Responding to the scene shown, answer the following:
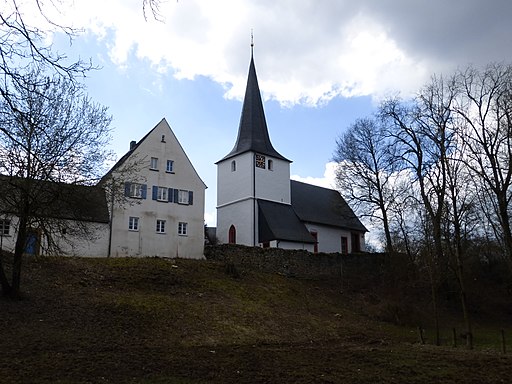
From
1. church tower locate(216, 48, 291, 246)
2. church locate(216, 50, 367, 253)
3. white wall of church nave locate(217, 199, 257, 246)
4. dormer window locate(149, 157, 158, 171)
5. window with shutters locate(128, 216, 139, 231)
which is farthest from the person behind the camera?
church tower locate(216, 48, 291, 246)

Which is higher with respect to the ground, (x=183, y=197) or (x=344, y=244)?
(x=183, y=197)

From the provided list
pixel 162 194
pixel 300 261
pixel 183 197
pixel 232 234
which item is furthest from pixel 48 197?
pixel 232 234

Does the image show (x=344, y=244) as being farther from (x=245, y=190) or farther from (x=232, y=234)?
(x=245, y=190)

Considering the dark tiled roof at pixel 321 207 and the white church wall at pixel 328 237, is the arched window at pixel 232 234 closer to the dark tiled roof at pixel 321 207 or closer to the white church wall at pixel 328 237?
the dark tiled roof at pixel 321 207

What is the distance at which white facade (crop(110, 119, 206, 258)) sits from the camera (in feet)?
99.4

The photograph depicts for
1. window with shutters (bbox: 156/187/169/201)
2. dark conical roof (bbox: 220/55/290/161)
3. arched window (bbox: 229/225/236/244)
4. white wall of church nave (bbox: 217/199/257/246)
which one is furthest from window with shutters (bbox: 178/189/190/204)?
dark conical roof (bbox: 220/55/290/161)

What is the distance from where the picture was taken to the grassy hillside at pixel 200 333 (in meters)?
11.7

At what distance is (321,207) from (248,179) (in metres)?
8.68

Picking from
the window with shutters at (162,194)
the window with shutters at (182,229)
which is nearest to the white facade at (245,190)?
the window with shutters at (182,229)

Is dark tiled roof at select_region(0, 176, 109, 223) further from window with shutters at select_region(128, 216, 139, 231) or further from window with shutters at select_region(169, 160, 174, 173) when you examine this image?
A: window with shutters at select_region(169, 160, 174, 173)

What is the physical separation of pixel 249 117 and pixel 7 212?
27913 millimetres

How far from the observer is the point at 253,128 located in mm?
42219

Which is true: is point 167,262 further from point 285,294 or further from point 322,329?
point 322,329

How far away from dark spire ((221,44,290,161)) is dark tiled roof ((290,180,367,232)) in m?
4.33
